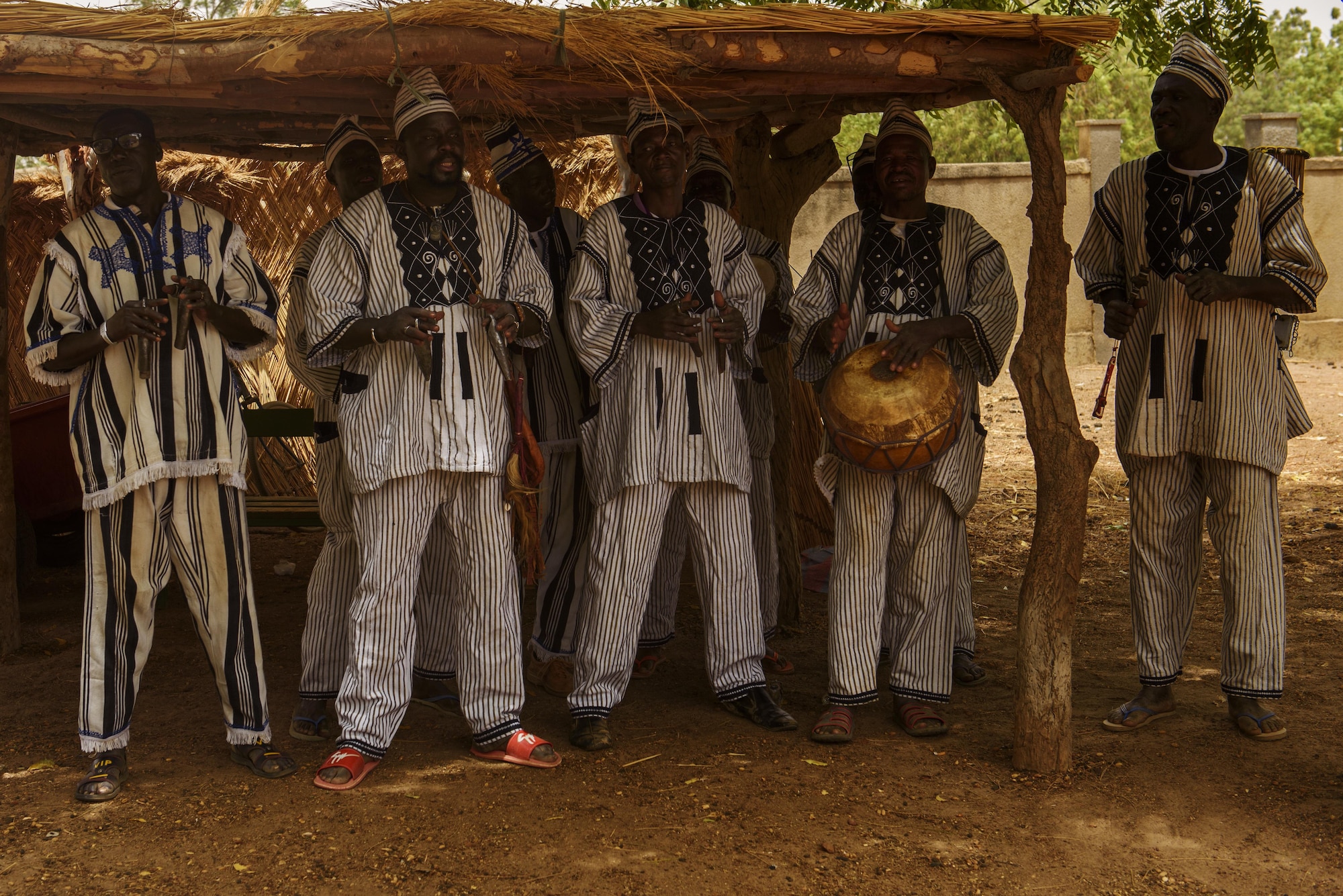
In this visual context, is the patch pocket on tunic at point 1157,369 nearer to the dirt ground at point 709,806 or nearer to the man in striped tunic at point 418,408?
the dirt ground at point 709,806

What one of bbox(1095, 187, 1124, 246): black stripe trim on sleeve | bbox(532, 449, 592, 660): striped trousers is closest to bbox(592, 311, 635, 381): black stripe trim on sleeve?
bbox(532, 449, 592, 660): striped trousers

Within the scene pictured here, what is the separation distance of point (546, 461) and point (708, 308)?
1.13 m

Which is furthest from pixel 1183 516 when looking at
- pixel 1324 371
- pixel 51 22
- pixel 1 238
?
pixel 1324 371

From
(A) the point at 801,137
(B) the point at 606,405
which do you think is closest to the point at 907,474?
(B) the point at 606,405

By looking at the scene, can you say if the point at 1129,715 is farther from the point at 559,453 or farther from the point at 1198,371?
the point at 559,453

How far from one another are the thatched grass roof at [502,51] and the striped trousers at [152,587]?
139 cm

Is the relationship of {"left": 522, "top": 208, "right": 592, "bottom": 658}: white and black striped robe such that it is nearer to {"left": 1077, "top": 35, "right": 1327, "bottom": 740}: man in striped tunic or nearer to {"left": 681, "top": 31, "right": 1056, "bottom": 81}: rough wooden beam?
{"left": 681, "top": 31, "right": 1056, "bottom": 81}: rough wooden beam

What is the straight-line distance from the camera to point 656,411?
4547 millimetres

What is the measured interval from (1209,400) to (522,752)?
275cm

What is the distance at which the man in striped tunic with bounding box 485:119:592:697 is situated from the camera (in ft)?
17.2

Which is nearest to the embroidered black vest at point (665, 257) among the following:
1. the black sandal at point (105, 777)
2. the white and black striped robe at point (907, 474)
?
the white and black striped robe at point (907, 474)

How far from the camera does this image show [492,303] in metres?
4.22

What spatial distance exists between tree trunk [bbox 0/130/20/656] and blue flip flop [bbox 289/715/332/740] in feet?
6.44

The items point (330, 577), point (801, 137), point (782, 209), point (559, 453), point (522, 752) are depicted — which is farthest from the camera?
point (782, 209)
